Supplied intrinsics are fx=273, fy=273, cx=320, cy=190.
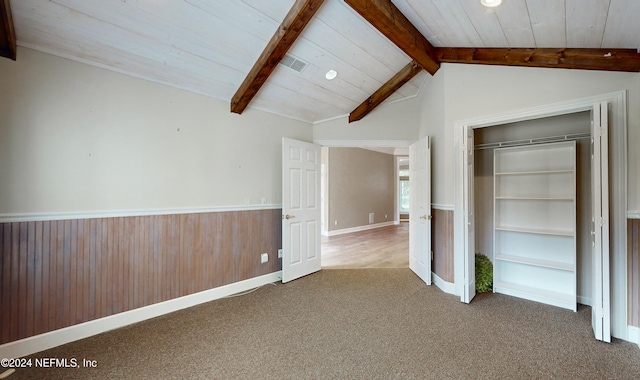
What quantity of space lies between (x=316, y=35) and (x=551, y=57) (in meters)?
2.29

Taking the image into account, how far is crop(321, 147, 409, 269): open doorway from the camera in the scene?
539 cm

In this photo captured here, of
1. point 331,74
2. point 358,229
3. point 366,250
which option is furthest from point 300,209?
point 358,229

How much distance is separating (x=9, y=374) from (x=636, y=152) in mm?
5225

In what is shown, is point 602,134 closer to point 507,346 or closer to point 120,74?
point 507,346

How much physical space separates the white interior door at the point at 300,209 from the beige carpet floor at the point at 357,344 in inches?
31.9

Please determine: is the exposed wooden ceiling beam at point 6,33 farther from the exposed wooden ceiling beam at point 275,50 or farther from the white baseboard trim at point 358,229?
the white baseboard trim at point 358,229

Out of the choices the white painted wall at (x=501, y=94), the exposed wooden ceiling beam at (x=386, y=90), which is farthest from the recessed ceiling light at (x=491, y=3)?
the exposed wooden ceiling beam at (x=386, y=90)

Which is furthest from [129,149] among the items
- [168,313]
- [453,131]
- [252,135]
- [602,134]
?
[602,134]

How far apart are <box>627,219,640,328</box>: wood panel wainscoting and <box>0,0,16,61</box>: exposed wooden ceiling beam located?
5096mm

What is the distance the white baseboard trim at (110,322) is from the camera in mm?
2186

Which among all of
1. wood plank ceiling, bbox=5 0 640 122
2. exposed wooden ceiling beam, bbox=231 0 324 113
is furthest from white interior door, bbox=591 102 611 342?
exposed wooden ceiling beam, bbox=231 0 324 113

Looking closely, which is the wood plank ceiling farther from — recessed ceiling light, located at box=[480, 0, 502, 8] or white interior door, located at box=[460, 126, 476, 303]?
white interior door, located at box=[460, 126, 476, 303]

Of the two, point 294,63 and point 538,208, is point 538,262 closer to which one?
point 538,208

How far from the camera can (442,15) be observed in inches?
98.7
